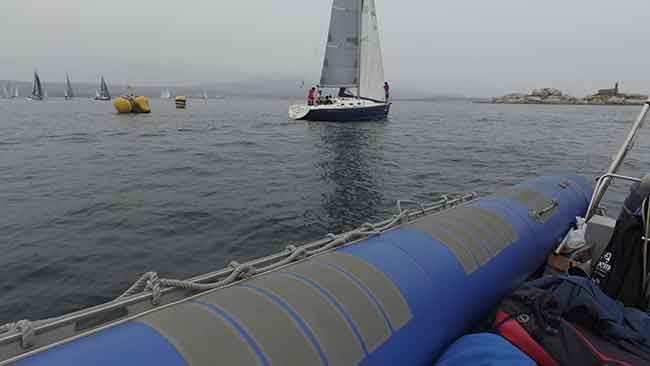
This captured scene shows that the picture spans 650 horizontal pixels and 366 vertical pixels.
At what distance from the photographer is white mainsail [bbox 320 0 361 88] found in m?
35.6

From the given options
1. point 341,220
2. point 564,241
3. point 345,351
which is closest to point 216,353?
point 345,351

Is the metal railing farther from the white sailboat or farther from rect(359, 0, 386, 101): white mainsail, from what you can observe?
rect(359, 0, 386, 101): white mainsail

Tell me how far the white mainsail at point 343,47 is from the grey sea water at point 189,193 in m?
18.7

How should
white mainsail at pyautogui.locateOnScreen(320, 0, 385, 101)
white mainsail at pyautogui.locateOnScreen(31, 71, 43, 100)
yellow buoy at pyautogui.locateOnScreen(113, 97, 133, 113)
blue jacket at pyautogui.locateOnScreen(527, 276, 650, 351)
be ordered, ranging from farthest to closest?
white mainsail at pyautogui.locateOnScreen(31, 71, 43, 100) < yellow buoy at pyautogui.locateOnScreen(113, 97, 133, 113) < white mainsail at pyautogui.locateOnScreen(320, 0, 385, 101) < blue jacket at pyautogui.locateOnScreen(527, 276, 650, 351)

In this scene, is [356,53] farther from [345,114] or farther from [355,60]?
[345,114]

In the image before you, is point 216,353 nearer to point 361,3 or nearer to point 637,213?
point 637,213

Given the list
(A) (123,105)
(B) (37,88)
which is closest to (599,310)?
(A) (123,105)

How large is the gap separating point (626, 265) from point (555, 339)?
1.50m

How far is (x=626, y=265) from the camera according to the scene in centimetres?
293

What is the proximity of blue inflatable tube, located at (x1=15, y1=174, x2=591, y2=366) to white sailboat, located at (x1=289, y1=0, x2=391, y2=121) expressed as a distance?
105 feet

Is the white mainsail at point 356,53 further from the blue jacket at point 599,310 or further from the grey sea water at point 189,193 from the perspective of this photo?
the blue jacket at point 599,310

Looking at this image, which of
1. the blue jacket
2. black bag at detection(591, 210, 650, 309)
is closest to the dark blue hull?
black bag at detection(591, 210, 650, 309)

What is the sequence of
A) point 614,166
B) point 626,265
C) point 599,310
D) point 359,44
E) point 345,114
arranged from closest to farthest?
point 599,310 < point 626,265 < point 614,166 < point 345,114 < point 359,44

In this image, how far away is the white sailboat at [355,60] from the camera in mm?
35469
